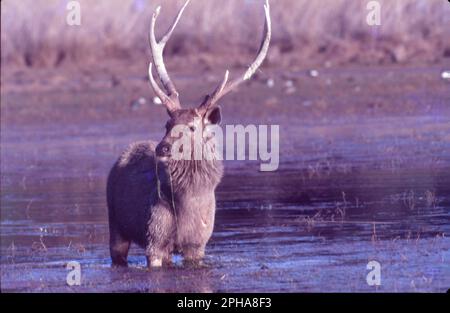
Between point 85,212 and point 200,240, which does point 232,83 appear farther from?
point 85,212

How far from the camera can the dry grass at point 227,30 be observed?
103ft

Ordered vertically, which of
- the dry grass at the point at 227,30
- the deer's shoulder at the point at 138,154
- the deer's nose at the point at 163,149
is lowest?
the deer's shoulder at the point at 138,154

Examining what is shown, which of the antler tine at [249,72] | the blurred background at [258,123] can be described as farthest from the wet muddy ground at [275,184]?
the antler tine at [249,72]

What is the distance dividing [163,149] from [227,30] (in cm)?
2302

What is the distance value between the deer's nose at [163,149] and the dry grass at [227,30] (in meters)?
20.3

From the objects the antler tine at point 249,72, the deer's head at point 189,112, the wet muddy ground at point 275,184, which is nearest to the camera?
the wet muddy ground at point 275,184

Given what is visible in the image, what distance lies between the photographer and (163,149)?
1030cm

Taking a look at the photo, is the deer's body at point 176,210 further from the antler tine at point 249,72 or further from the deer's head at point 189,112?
the antler tine at point 249,72

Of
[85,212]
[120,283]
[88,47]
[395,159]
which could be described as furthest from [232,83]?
[88,47]

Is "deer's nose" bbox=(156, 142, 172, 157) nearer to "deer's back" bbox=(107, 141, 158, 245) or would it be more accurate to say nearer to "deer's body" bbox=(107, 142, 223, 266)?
"deer's body" bbox=(107, 142, 223, 266)

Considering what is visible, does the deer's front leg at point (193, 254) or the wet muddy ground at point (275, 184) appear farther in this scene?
the deer's front leg at point (193, 254)

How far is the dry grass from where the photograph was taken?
3133cm

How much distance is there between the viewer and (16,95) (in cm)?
2781

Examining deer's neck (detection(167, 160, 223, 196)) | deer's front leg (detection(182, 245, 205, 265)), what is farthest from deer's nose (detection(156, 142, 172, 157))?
deer's front leg (detection(182, 245, 205, 265))
